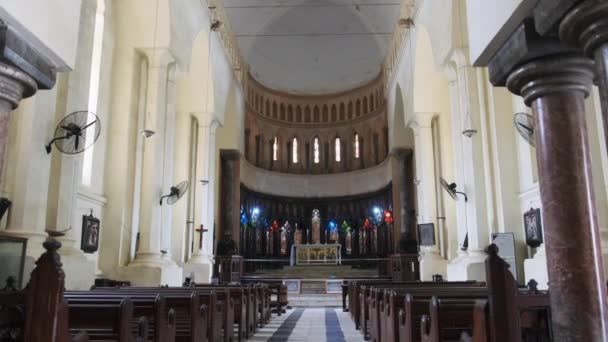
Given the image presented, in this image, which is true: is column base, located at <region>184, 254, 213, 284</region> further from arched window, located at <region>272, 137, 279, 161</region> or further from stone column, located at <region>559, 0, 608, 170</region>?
stone column, located at <region>559, 0, 608, 170</region>

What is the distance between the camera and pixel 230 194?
19469 mm

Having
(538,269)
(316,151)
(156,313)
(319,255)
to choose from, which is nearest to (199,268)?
(319,255)

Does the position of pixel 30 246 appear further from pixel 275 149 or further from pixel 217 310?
pixel 275 149

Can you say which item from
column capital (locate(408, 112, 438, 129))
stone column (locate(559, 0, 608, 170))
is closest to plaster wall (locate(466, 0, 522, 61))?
stone column (locate(559, 0, 608, 170))

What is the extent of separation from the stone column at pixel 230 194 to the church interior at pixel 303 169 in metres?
0.08

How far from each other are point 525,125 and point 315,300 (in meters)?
8.68

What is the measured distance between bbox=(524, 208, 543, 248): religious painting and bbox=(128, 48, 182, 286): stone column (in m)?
7.03

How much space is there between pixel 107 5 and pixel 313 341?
27.5ft

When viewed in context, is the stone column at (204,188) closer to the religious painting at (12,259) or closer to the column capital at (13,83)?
the religious painting at (12,259)

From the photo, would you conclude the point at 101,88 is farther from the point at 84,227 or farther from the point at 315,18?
the point at 315,18

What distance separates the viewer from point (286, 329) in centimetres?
860

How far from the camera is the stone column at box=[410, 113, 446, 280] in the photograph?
1444 centimetres

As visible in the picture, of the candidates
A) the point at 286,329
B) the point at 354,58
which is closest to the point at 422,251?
the point at 286,329

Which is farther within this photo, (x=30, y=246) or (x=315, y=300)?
(x=315, y=300)
